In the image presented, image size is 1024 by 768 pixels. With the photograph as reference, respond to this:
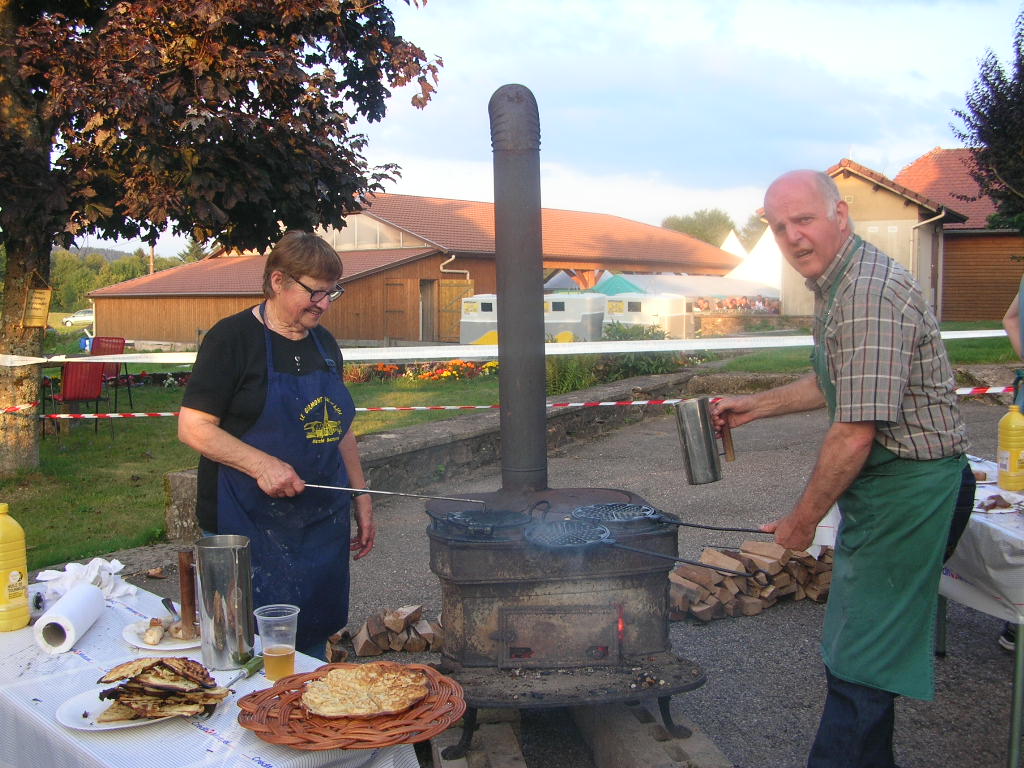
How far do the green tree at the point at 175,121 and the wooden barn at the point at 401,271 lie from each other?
54.2 ft

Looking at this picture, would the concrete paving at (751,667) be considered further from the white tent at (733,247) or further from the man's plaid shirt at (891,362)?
the white tent at (733,247)

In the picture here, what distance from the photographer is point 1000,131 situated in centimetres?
1383

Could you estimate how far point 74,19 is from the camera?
25.7 feet

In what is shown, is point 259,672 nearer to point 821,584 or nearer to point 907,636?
point 907,636

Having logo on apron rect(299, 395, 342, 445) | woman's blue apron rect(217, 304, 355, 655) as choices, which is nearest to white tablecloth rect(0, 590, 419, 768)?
woman's blue apron rect(217, 304, 355, 655)

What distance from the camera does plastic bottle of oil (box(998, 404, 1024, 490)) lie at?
3412 millimetres

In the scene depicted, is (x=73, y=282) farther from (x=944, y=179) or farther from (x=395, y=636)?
(x=395, y=636)

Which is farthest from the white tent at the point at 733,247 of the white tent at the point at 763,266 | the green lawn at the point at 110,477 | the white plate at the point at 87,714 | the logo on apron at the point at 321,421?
the white plate at the point at 87,714

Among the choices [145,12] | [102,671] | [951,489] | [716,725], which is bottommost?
[716,725]

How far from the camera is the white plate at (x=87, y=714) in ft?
6.21

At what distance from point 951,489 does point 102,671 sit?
2.28 metres

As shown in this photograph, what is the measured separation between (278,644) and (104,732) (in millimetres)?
425

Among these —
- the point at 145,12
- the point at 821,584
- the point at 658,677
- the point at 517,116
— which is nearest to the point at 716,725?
the point at 658,677

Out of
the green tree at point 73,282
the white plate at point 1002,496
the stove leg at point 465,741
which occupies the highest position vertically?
the green tree at point 73,282
